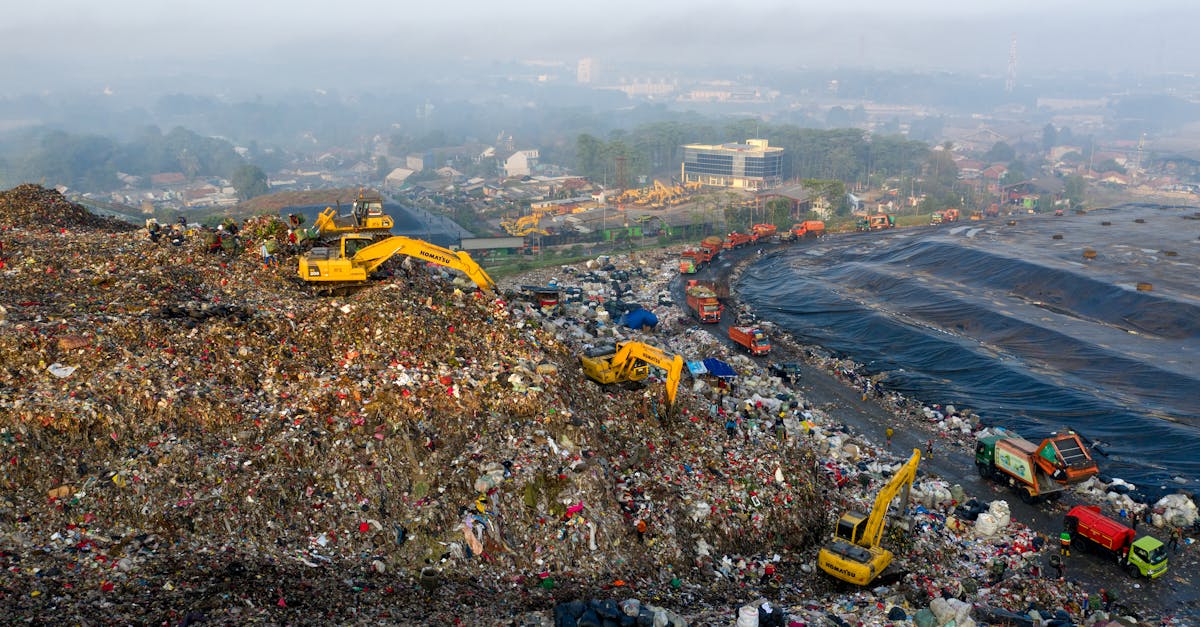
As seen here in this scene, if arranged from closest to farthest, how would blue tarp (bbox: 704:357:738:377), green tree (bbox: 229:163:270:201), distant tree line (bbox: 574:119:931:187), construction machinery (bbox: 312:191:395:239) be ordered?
construction machinery (bbox: 312:191:395:239) < blue tarp (bbox: 704:357:738:377) < green tree (bbox: 229:163:270:201) < distant tree line (bbox: 574:119:931:187)

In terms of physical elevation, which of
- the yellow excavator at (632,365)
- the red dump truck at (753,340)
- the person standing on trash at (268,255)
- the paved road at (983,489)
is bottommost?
the paved road at (983,489)

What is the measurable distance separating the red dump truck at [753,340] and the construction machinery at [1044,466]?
9.41m

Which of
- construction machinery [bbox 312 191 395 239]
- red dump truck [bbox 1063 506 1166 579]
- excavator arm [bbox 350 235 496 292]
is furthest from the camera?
construction machinery [bbox 312 191 395 239]

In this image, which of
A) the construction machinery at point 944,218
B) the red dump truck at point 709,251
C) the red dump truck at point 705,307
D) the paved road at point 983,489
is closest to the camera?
the paved road at point 983,489

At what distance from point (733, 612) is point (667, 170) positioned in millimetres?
93624

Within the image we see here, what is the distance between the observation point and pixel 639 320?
26.0 metres

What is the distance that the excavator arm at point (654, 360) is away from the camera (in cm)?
1437

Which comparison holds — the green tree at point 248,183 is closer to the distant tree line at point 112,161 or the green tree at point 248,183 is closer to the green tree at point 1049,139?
the distant tree line at point 112,161

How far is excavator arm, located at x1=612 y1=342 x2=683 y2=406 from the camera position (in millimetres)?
14366

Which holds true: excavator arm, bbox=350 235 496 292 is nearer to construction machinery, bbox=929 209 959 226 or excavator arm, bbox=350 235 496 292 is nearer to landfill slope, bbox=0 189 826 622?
landfill slope, bbox=0 189 826 622

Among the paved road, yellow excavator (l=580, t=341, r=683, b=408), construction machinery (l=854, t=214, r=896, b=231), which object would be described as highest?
yellow excavator (l=580, t=341, r=683, b=408)

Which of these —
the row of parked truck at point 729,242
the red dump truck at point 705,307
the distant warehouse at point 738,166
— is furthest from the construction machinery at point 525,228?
the distant warehouse at point 738,166

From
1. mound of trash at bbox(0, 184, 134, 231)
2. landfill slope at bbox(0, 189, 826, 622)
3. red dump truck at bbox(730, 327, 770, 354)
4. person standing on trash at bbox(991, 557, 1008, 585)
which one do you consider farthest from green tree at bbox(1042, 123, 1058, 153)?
mound of trash at bbox(0, 184, 134, 231)

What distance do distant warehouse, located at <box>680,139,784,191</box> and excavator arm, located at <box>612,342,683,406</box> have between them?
69376 mm
